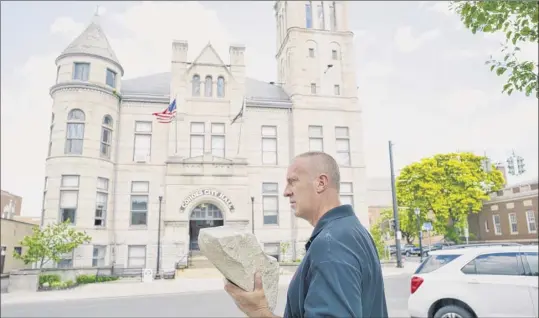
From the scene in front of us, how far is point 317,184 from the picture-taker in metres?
2.22

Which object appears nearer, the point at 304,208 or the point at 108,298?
the point at 304,208

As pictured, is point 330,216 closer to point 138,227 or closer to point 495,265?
point 495,265

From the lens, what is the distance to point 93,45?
1101 inches

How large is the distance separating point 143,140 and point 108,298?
15.0m

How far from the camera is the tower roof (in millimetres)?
27203

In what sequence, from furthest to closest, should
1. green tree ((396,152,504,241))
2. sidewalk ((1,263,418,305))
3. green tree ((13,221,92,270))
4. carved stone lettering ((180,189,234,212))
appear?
green tree ((396,152,504,241)) < carved stone lettering ((180,189,234,212)) < green tree ((13,221,92,270)) < sidewalk ((1,263,418,305))

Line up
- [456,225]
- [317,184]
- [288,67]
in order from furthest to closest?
[456,225] < [288,67] < [317,184]

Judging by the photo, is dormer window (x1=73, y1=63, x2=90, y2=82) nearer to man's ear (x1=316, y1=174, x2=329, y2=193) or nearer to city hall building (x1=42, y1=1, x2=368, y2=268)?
city hall building (x1=42, y1=1, x2=368, y2=268)

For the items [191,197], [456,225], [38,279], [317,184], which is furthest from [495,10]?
[456,225]

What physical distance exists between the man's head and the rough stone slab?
15.8 inches

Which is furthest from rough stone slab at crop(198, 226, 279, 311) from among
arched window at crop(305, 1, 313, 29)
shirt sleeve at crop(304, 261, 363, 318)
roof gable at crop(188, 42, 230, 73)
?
arched window at crop(305, 1, 313, 29)

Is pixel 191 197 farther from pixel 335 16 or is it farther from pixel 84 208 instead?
pixel 335 16

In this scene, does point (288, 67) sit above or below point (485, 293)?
above

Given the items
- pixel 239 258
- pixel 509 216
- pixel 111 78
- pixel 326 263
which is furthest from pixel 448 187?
pixel 326 263
